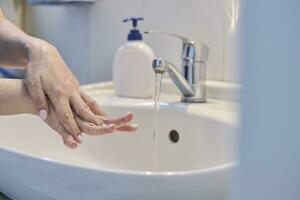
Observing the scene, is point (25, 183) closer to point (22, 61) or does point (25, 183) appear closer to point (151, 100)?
point (22, 61)

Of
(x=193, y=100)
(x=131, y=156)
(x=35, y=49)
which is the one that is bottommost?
(x=131, y=156)

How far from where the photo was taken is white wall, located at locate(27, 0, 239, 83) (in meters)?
0.87

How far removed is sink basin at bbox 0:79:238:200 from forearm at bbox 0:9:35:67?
0.38ft

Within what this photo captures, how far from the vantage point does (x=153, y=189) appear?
42 cm

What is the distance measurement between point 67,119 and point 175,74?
252mm

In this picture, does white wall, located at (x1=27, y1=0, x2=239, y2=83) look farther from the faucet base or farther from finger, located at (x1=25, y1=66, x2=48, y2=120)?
finger, located at (x1=25, y1=66, x2=48, y2=120)

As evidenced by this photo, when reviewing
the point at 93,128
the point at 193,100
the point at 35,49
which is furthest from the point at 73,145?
the point at 193,100

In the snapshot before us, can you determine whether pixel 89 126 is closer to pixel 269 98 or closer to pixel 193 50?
pixel 193 50

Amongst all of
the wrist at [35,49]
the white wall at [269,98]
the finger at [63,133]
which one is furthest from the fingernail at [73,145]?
the white wall at [269,98]

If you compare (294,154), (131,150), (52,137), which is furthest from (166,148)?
(294,154)

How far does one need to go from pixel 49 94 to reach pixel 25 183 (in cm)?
16

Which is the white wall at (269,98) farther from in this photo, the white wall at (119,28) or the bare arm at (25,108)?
the white wall at (119,28)

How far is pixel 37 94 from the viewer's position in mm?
613

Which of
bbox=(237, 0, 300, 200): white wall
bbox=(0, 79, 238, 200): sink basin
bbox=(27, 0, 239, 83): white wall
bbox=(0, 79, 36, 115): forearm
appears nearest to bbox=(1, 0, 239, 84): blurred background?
bbox=(27, 0, 239, 83): white wall
